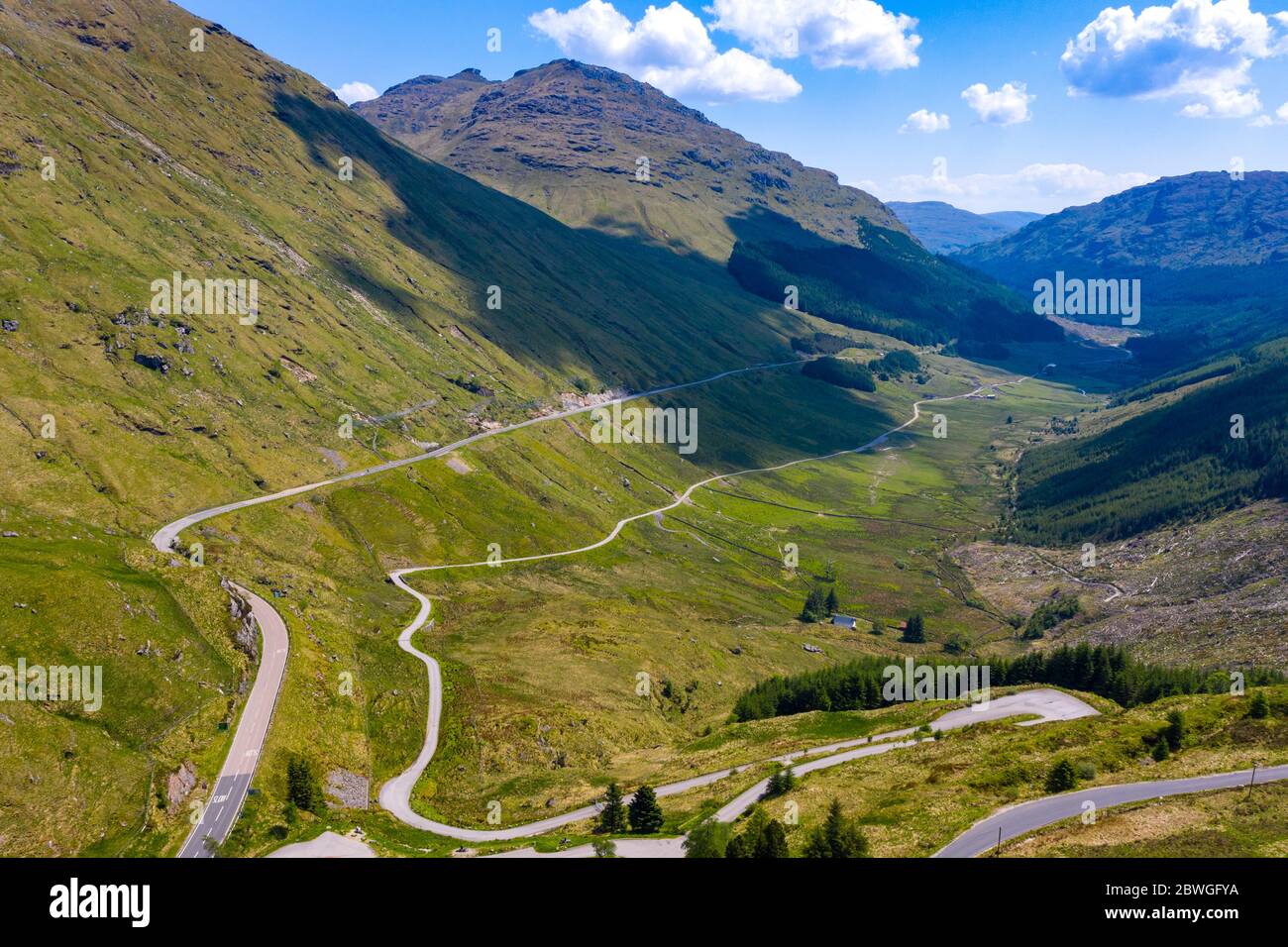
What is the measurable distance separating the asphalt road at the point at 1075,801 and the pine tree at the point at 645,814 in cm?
2846

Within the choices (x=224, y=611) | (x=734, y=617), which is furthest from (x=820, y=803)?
(x=734, y=617)

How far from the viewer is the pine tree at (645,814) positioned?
249 feet

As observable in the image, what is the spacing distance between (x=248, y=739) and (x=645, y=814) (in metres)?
45.0

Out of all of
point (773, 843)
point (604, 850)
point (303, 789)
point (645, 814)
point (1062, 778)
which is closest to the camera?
point (773, 843)

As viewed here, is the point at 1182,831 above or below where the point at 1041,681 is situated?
above

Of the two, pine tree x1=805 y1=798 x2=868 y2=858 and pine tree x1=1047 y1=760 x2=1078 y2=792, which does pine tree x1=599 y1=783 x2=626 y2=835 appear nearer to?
pine tree x1=805 y1=798 x2=868 y2=858

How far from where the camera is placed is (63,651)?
272 feet

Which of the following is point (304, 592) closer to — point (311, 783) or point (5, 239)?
point (311, 783)

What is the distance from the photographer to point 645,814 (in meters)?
76.1

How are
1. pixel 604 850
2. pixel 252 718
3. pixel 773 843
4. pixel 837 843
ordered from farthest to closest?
pixel 252 718
pixel 604 850
pixel 837 843
pixel 773 843

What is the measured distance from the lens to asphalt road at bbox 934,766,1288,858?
60312 millimetres

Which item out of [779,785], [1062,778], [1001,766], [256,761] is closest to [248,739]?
[256,761]

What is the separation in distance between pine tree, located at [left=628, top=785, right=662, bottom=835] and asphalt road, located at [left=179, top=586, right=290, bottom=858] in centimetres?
Answer: 3784
